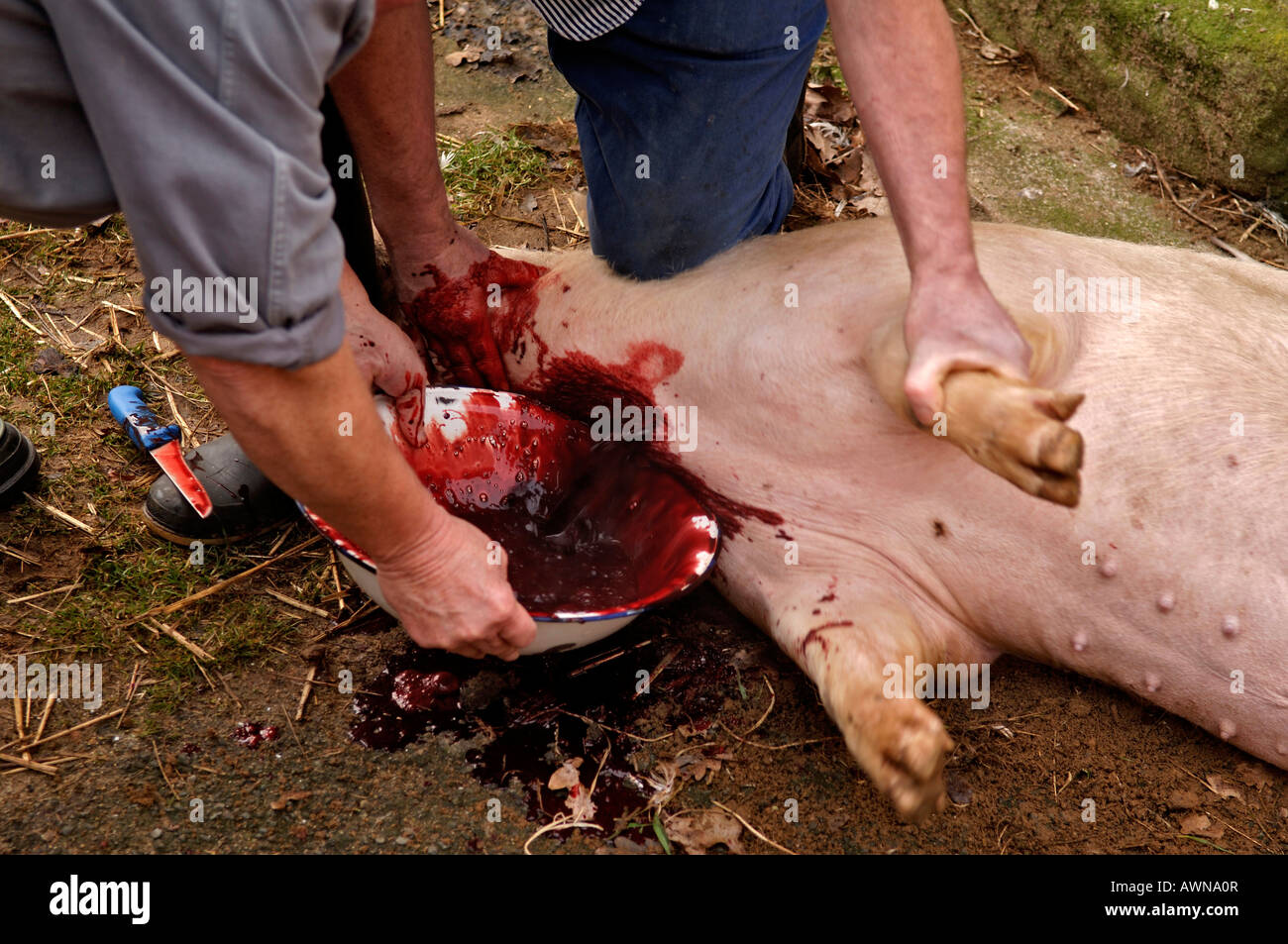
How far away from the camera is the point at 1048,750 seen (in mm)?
1897

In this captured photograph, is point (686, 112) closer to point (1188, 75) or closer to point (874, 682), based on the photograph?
point (874, 682)

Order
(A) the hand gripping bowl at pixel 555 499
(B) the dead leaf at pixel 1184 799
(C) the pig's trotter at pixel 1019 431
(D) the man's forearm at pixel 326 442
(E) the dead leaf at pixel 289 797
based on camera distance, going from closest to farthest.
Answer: (D) the man's forearm at pixel 326 442, (C) the pig's trotter at pixel 1019 431, (E) the dead leaf at pixel 289 797, (B) the dead leaf at pixel 1184 799, (A) the hand gripping bowl at pixel 555 499

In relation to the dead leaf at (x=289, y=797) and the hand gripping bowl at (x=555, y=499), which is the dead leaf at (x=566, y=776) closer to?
the hand gripping bowl at (x=555, y=499)

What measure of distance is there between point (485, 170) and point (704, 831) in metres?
2.11

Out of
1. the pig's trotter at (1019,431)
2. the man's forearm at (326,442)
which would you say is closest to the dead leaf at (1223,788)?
the pig's trotter at (1019,431)

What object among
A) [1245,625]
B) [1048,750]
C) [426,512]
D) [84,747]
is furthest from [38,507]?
[1245,625]

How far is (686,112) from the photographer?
7.35 feet

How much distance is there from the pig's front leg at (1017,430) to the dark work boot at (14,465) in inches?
69.5

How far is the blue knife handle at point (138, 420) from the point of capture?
224 centimetres

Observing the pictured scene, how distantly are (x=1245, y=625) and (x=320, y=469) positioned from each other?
1393 millimetres

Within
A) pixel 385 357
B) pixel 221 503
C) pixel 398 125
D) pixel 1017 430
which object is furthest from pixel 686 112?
pixel 221 503

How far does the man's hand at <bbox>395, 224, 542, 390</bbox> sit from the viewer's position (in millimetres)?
2191

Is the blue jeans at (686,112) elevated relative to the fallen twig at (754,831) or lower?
elevated

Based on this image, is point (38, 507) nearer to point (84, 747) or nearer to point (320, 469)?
point (84, 747)
